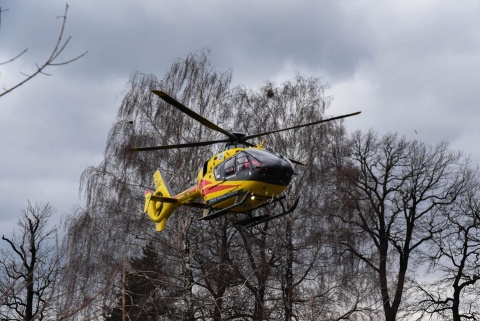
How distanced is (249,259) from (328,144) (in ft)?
15.2

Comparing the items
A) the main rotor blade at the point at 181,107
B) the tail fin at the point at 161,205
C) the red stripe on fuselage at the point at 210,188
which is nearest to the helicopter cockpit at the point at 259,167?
the red stripe on fuselage at the point at 210,188

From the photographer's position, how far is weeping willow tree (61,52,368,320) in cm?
1911

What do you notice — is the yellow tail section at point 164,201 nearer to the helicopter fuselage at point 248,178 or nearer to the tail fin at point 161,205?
the tail fin at point 161,205

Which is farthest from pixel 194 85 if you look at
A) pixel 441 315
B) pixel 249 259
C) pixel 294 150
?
pixel 441 315

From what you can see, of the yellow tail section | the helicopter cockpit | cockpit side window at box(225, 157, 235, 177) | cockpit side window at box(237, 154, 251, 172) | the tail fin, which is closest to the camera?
the helicopter cockpit

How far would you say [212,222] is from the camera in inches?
843

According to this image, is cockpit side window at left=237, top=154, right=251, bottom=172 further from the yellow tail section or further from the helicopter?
the yellow tail section

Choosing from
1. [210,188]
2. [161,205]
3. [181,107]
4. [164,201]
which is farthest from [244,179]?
[161,205]

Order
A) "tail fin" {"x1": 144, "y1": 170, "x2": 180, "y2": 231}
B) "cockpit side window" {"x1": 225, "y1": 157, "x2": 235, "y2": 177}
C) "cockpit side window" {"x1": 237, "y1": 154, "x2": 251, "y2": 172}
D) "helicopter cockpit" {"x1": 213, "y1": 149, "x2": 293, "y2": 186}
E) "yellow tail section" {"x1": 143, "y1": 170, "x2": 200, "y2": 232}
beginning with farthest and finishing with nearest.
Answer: "tail fin" {"x1": 144, "y1": 170, "x2": 180, "y2": 231}, "yellow tail section" {"x1": 143, "y1": 170, "x2": 200, "y2": 232}, "cockpit side window" {"x1": 225, "y1": 157, "x2": 235, "y2": 177}, "cockpit side window" {"x1": 237, "y1": 154, "x2": 251, "y2": 172}, "helicopter cockpit" {"x1": 213, "y1": 149, "x2": 293, "y2": 186}

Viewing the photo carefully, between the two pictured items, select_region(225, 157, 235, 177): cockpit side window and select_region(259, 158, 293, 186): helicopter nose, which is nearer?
select_region(259, 158, 293, 186): helicopter nose

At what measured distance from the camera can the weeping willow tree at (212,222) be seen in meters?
19.1

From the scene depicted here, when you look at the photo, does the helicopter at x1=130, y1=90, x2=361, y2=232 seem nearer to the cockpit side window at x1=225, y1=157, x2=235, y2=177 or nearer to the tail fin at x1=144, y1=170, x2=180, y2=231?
the cockpit side window at x1=225, y1=157, x2=235, y2=177

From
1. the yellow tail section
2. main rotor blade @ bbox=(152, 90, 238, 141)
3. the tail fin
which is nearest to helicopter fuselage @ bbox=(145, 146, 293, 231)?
main rotor blade @ bbox=(152, 90, 238, 141)

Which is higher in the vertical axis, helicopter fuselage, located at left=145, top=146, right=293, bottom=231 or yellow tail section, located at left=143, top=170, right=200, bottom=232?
yellow tail section, located at left=143, top=170, right=200, bottom=232
